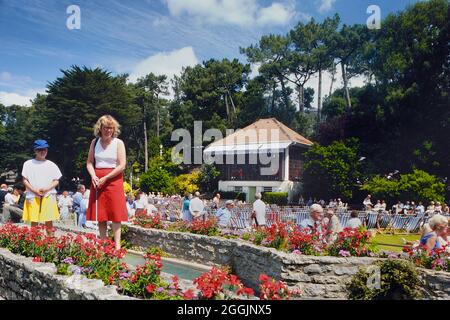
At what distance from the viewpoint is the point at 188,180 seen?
1312 inches

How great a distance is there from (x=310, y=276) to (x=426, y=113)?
2707cm

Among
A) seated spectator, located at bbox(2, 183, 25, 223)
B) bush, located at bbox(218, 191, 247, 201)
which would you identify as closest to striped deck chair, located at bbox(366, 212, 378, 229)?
seated spectator, located at bbox(2, 183, 25, 223)

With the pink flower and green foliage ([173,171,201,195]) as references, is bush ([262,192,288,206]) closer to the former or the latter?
green foliage ([173,171,201,195])

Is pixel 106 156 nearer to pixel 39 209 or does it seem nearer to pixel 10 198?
pixel 39 209

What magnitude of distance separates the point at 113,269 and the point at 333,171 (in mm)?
25034

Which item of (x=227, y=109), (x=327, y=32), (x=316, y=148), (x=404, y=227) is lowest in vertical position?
(x=404, y=227)

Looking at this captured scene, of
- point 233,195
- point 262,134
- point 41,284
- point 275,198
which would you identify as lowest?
point 275,198

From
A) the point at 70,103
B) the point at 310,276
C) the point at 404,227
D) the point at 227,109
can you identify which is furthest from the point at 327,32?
the point at 310,276

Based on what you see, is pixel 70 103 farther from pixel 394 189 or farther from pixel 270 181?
pixel 394 189

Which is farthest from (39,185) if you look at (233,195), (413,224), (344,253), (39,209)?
(233,195)

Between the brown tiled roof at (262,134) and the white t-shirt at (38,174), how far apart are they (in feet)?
93.7

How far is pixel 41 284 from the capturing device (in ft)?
14.8

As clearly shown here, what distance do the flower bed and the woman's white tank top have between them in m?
0.84

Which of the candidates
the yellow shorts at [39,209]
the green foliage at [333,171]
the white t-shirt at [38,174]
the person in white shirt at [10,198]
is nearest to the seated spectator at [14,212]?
the person in white shirt at [10,198]
